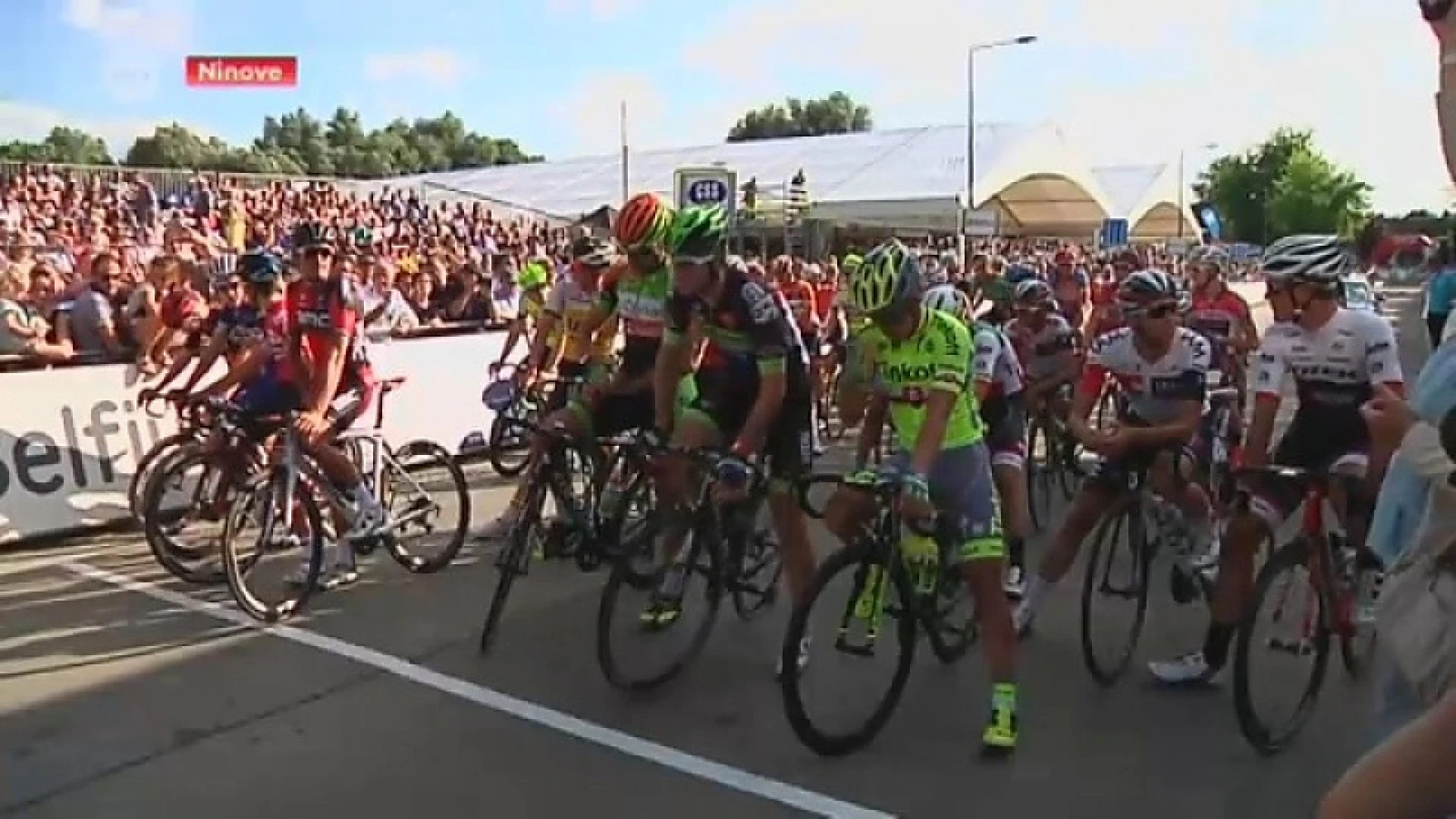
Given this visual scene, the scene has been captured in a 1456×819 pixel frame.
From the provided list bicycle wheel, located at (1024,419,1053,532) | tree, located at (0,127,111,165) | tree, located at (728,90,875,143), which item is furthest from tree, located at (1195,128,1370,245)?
bicycle wheel, located at (1024,419,1053,532)

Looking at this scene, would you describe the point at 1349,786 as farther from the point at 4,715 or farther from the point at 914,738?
the point at 4,715

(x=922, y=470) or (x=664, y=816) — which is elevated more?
(x=922, y=470)

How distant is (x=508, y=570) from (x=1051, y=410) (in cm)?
493

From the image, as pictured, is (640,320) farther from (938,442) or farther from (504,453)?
(504,453)

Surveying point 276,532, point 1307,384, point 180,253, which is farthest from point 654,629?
point 180,253

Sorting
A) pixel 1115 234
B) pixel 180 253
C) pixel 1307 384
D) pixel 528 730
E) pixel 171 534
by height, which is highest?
pixel 1115 234

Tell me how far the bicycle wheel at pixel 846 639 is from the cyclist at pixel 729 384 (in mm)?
740

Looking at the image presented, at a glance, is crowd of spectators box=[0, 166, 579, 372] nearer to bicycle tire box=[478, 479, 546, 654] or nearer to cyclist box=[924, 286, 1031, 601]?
bicycle tire box=[478, 479, 546, 654]

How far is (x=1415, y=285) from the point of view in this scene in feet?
251

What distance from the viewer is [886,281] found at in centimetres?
507

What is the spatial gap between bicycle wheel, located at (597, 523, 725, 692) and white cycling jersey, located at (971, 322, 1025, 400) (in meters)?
1.49

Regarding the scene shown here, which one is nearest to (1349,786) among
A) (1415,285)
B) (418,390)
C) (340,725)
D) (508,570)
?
(340,725)

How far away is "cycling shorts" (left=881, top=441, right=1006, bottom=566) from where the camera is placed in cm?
530

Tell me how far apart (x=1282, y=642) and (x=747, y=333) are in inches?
97.1
